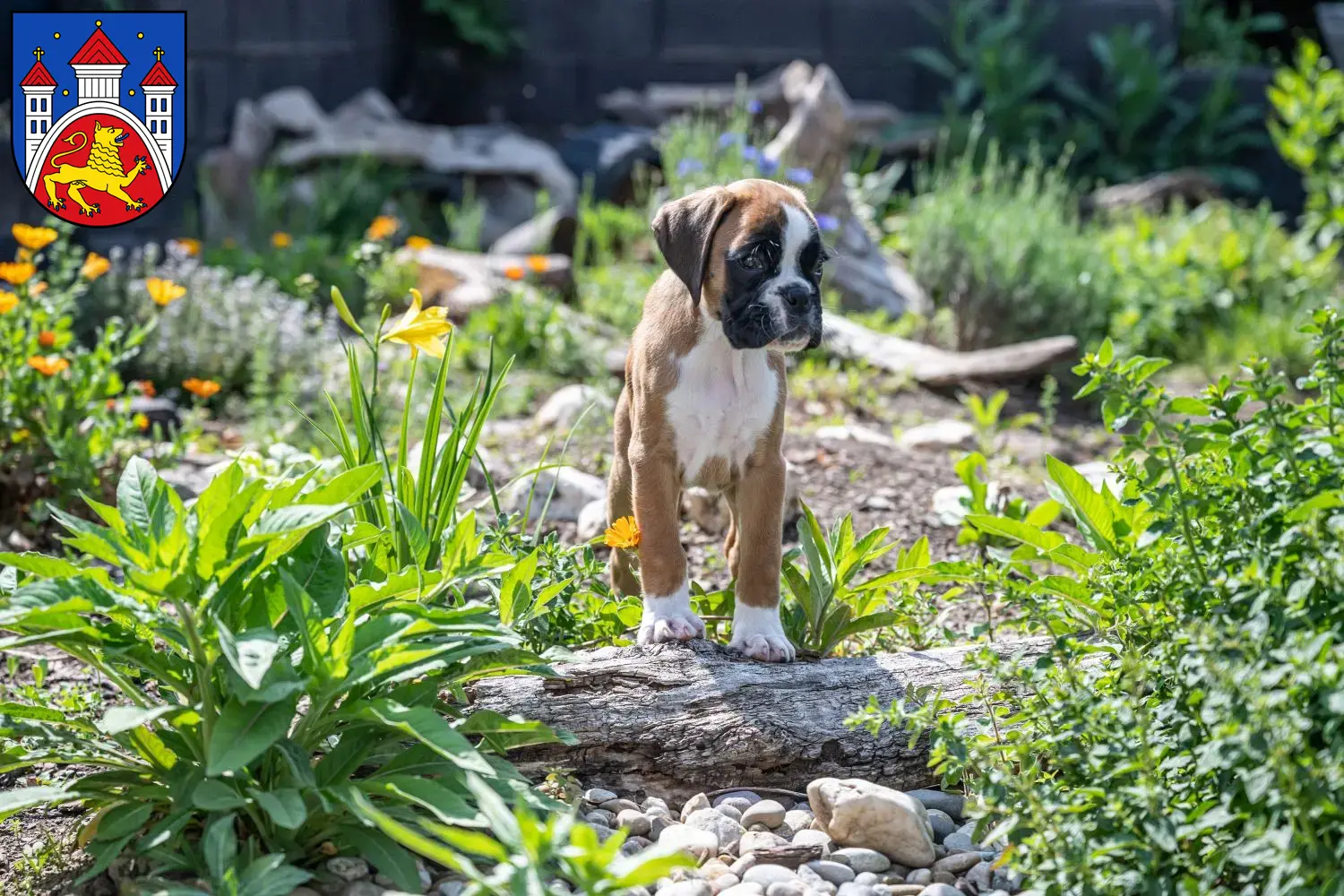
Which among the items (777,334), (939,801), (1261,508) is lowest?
(939,801)

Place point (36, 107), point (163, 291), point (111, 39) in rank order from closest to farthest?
point (163, 291) → point (36, 107) → point (111, 39)

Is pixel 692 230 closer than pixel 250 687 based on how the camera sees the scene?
No

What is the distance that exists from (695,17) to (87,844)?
1102cm

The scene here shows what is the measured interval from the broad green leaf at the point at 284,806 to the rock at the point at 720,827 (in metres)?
0.92

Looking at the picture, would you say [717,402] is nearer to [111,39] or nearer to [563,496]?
[563,496]

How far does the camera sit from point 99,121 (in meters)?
5.09

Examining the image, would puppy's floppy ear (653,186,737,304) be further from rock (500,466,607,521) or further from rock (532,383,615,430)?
rock (532,383,615,430)

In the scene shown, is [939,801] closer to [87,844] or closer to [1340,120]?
[87,844]

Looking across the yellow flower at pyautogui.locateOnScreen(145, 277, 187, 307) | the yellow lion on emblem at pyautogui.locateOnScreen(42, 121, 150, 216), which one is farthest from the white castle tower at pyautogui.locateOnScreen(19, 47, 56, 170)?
the yellow flower at pyautogui.locateOnScreen(145, 277, 187, 307)

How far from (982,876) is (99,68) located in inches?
188

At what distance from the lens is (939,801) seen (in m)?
3.14

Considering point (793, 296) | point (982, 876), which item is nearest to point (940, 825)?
point (982, 876)

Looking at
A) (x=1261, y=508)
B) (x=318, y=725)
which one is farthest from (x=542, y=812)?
(x=1261, y=508)

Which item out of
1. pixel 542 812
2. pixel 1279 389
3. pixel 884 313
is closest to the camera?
pixel 1279 389
